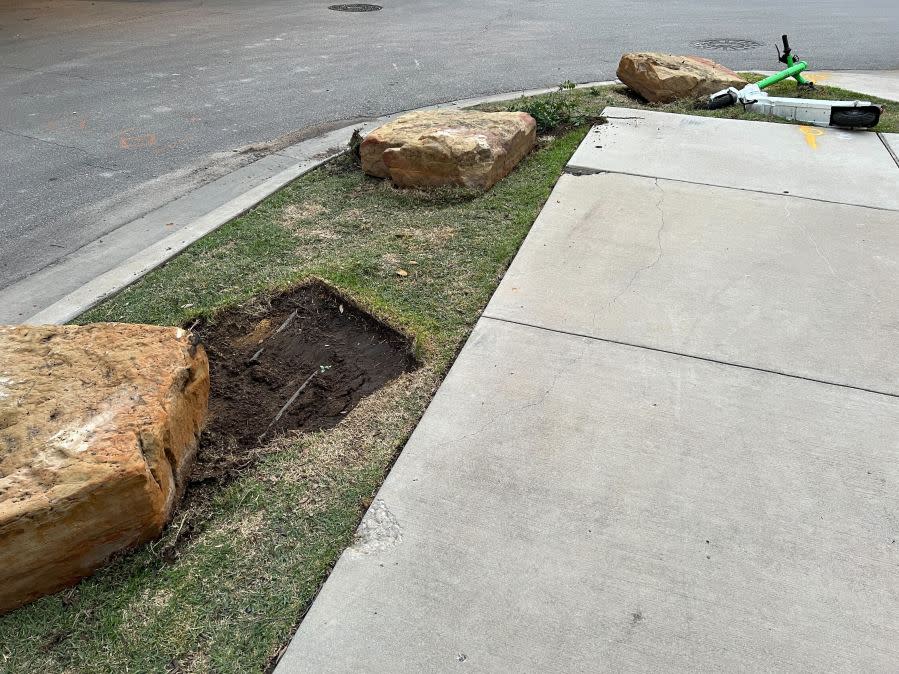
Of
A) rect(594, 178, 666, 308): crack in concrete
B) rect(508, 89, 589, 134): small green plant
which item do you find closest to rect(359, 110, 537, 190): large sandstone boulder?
rect(508, 89, 589, 134): small green plant

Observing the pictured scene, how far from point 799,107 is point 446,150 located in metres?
3.55

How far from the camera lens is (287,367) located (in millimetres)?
3438

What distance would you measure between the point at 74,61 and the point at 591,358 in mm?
8906

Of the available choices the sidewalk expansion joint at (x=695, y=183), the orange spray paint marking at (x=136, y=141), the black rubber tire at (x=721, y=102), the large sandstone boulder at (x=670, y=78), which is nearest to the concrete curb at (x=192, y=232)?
the orange spray paint marking at (x=136, y=141)

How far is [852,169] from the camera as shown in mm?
5371

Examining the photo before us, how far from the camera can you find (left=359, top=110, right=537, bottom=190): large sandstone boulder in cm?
511

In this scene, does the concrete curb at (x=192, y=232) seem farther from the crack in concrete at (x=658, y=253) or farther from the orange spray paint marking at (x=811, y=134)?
the orange spray paint marking at (x=811, y=134)

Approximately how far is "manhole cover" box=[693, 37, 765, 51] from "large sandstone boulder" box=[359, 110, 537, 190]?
20.0 feet

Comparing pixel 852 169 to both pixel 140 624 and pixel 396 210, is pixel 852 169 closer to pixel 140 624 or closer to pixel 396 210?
pixel 396 210

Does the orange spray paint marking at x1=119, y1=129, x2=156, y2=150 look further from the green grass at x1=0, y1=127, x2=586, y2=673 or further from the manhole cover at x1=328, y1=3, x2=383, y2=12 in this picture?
the manhole cover at x1=328, y1=3, x2=383, y2=12

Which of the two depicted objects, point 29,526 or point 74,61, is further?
point 74,61

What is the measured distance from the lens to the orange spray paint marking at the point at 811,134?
5906 mm

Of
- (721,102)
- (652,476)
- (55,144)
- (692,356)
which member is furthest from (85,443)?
(721,102)

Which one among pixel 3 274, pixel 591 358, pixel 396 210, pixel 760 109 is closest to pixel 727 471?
pixel 591 358
